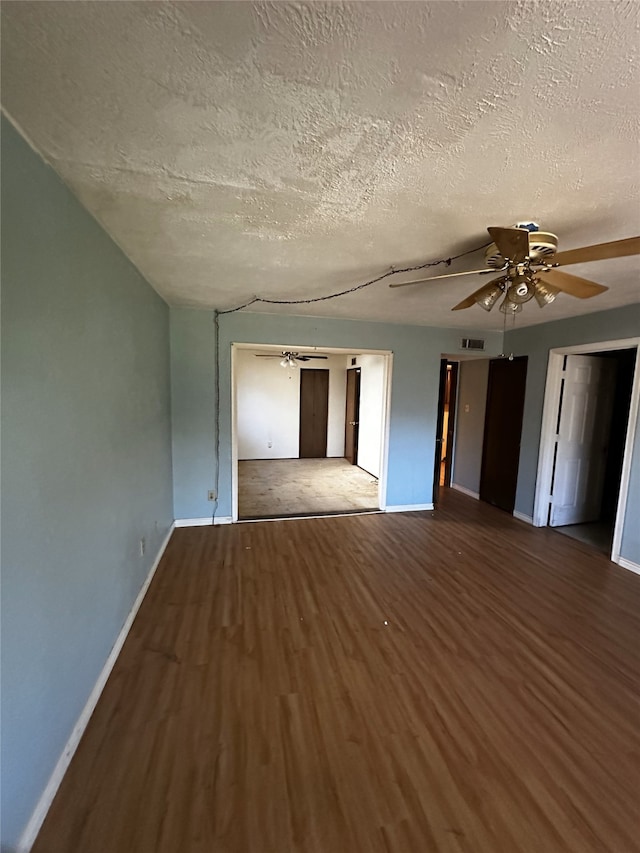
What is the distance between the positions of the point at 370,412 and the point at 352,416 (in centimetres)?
83

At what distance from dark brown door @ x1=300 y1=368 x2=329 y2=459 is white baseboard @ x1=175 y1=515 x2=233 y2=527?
13.3 feet

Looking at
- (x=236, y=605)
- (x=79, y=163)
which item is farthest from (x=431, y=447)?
(x=79, y=163)

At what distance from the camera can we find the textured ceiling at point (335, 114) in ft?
2.64

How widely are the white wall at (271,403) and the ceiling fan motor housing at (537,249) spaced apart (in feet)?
20.0

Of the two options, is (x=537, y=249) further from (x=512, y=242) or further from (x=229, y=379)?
(x=229, y=379)

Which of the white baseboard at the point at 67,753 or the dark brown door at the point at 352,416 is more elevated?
the dark brown door at the point at 352,416

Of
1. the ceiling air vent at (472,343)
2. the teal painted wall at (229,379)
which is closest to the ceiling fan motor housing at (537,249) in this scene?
the teal painted wall at (229,379)

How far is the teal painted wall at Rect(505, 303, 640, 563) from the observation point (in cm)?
313

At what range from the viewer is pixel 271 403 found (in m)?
7.78

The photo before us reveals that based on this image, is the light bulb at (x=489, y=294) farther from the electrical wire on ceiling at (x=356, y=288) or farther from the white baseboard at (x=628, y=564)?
the white baseboard at (x=628, y=564)

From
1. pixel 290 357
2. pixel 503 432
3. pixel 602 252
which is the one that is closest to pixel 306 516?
pixel 503 432

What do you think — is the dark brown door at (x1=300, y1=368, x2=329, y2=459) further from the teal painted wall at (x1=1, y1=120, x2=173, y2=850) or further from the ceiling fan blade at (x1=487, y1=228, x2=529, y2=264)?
the ceiling fan blade at (x1=487, y1=228, x2=529, y2=264)

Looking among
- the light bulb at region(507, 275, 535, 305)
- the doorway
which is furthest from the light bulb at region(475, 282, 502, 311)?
the doorway

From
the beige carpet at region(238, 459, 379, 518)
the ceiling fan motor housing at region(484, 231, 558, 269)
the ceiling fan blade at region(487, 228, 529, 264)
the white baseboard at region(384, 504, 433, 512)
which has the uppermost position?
the ceiling fan motor housing at region(484, 231, 558, 269)
